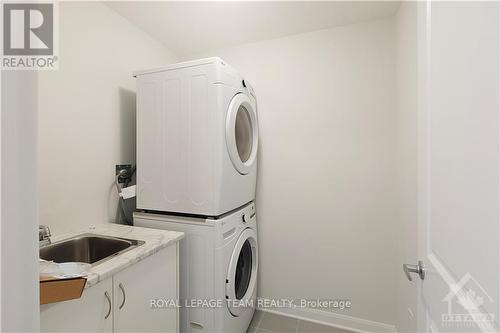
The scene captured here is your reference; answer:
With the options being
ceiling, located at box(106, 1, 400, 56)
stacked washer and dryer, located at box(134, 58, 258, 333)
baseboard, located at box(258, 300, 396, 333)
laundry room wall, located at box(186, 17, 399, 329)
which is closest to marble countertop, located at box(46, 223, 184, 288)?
stacked washer and dryer, located at box(134, 58, 258, 333)

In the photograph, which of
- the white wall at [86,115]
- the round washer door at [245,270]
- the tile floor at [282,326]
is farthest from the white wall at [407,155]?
the white wall at [86,115]

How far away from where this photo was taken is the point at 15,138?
28 cm

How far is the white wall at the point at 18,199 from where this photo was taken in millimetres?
278

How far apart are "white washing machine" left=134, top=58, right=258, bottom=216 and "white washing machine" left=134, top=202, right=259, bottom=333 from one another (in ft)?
0.25

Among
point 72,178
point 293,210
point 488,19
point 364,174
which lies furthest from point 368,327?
point 72,178

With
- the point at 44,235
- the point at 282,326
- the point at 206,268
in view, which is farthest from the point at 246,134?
the point at 282,326

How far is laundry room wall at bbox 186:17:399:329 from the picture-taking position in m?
1.76

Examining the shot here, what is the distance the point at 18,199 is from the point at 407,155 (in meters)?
1.69

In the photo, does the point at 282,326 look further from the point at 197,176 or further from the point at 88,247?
the point at 88,247

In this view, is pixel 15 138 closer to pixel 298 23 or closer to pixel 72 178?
pixel 72 178

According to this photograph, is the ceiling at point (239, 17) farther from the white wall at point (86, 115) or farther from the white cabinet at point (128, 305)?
the white cabinet at point (128, 305)

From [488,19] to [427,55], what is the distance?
0.32 metres

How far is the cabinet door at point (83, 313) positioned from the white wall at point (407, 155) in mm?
1418

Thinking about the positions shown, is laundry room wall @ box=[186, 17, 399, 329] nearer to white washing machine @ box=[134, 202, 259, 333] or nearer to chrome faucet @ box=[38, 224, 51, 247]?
white washing machine @ box=[134, 202, 259, 333]
